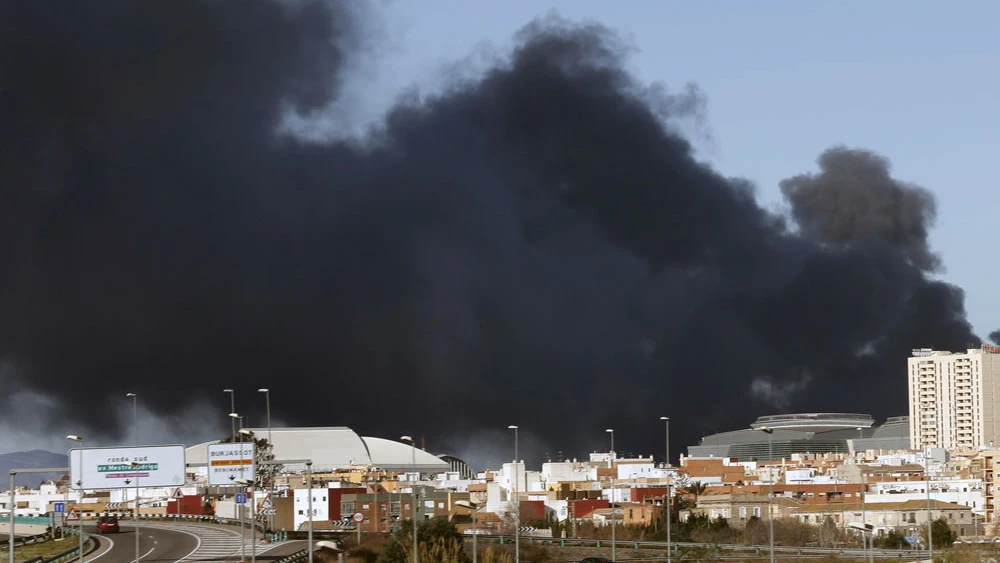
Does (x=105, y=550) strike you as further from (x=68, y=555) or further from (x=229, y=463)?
(x=229, y=463)

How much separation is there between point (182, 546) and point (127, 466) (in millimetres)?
13861

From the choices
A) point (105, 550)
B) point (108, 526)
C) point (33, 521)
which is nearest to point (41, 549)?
point (108, 526)

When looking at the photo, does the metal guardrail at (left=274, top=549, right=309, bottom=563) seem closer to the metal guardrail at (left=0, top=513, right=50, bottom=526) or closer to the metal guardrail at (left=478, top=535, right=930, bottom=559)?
the metal guardrail at (left=478, top=535, right=930, bottom=559)

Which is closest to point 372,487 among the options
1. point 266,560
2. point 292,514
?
point 292,514

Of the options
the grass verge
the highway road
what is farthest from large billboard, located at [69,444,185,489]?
Result: the grass verge

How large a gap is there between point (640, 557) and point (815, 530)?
32.6 meters

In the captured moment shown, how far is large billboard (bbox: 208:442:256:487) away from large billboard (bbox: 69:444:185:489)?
30.5 feet

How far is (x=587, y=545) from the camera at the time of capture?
348 ft

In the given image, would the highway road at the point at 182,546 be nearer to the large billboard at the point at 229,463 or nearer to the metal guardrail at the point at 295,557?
the metal guardrail at the point at 295,557

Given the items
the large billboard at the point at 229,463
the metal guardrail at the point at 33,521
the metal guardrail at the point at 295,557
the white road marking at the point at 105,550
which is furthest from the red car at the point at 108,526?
the metal guardrail at the point at 295,557

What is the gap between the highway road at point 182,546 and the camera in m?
87.4

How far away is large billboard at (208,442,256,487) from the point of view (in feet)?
308

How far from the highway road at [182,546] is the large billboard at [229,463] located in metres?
4.18

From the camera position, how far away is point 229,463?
95000mm
